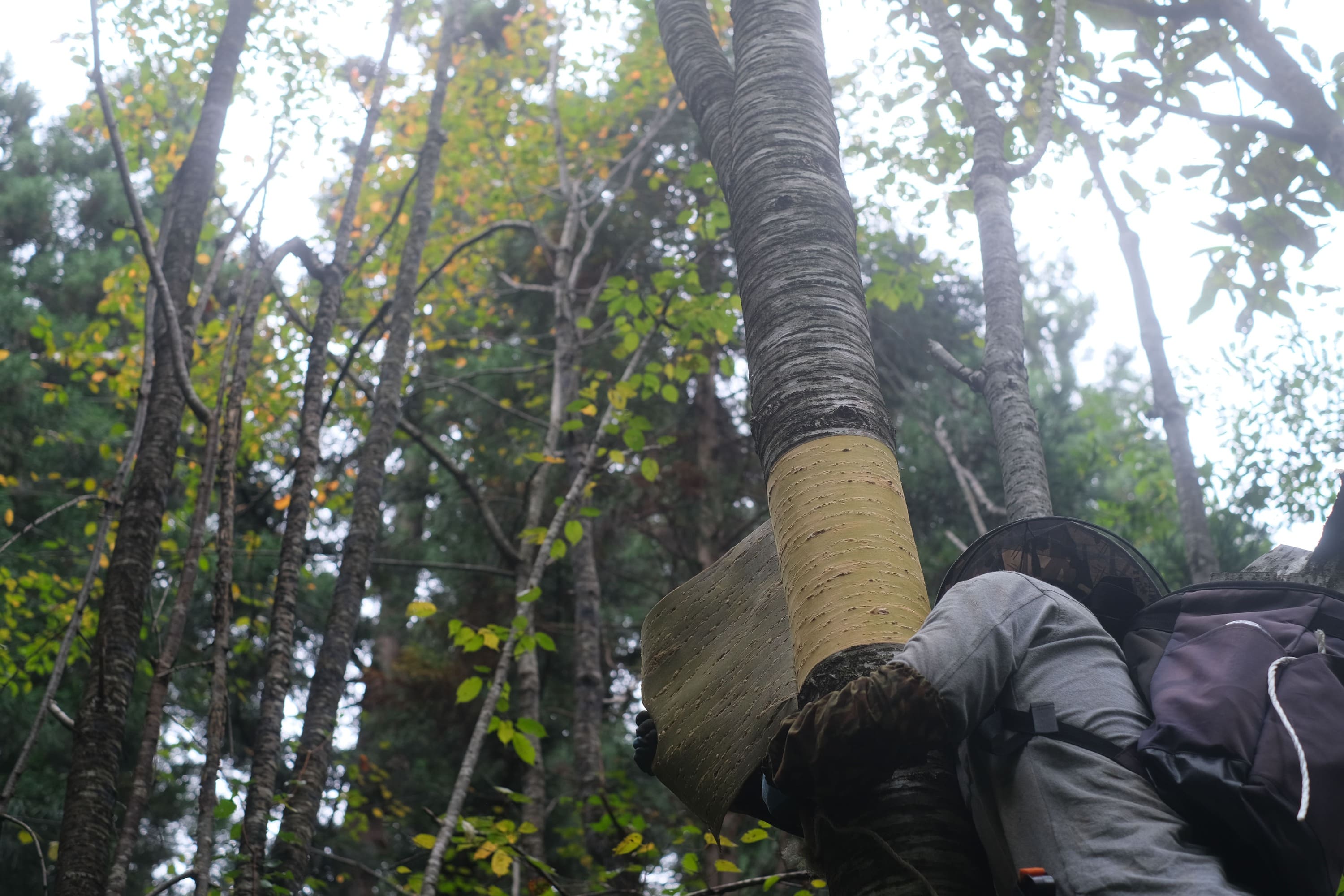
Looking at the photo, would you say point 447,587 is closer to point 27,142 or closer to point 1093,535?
point 1093,535

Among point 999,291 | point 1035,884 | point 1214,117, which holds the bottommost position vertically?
point 1035,884

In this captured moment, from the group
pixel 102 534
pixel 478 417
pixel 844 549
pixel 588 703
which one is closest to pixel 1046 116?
pixel 844 549

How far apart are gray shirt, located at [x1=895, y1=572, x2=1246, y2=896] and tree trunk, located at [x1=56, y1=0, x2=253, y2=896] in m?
3.02

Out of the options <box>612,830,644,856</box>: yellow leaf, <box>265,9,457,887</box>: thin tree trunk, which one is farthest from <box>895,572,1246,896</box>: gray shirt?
<box>612,830,644,856</box>: yellow leaf

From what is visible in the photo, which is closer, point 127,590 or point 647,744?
point 647,744

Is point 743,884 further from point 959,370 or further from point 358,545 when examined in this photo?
point 358,545

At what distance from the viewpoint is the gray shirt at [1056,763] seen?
156 cm

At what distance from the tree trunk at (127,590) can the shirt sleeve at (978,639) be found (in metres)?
3.01

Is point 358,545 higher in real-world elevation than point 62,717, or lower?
higher

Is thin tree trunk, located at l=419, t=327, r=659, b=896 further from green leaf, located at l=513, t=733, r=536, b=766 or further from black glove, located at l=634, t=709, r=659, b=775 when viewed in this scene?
black glove, located at l=634, t=709, r=659, b=775

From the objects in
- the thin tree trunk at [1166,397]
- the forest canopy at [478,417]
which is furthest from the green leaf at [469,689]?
the thin tree trunk at [1166,397]

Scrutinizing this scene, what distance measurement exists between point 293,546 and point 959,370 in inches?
112

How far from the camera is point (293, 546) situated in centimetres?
410

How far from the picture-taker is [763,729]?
2.02 m
